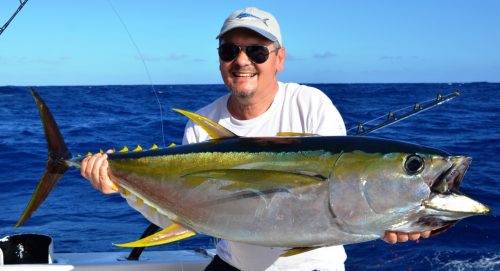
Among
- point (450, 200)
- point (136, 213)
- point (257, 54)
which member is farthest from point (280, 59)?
point (136, 213)

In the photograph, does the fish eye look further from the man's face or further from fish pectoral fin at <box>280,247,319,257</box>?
the man's face

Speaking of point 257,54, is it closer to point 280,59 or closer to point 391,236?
point 280,59

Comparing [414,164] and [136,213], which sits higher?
[414,164]

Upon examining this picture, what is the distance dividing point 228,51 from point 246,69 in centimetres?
14

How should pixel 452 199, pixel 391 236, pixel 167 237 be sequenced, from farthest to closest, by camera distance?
pixel 167 237
pixel 391 236
pixel 452 199

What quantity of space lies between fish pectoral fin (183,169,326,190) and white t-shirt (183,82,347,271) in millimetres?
757

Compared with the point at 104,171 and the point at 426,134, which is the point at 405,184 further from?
the point at 426,134

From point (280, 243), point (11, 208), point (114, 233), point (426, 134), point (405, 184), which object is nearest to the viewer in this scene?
point (405, 184)

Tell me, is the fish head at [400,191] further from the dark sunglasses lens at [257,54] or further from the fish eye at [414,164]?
the dark sunglasses lens at [257,54]

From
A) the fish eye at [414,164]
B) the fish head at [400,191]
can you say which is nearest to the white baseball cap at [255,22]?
the fish head at [400,191]

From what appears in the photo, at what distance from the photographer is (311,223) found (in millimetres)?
2047

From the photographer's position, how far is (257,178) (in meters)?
2.10

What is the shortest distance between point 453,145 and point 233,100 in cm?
1094

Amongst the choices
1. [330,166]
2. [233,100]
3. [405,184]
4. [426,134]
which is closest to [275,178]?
[330,166]
